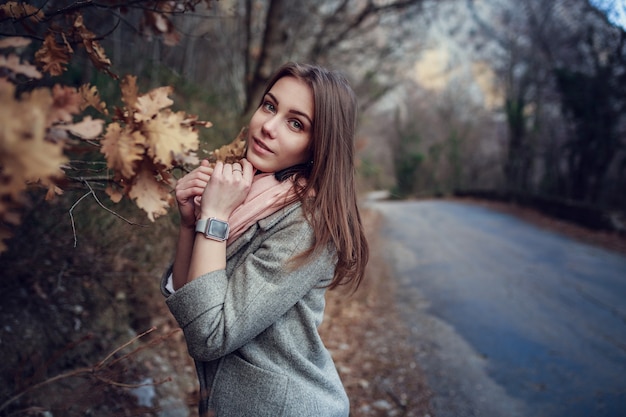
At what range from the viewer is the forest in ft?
3.45

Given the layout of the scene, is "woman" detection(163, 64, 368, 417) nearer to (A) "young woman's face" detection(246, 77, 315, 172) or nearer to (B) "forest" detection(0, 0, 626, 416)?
(A) "young woman's face" detection(246, 77, 315, 172)

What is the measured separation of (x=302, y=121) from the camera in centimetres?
159

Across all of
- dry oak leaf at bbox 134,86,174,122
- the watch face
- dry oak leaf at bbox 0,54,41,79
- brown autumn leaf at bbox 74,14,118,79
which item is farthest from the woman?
dry oak leaf at bbox 0,54,41,79

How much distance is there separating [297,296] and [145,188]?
23.0 inches

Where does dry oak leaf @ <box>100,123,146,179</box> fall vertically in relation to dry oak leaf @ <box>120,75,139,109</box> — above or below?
below

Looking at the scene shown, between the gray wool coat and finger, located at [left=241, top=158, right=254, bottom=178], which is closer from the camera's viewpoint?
the gray wool coat

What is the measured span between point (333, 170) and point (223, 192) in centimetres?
40

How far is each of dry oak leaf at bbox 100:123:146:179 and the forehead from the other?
66 cm

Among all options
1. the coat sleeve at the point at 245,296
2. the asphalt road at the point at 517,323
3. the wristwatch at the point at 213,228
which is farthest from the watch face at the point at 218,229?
the asphalt road at the point at 517,323

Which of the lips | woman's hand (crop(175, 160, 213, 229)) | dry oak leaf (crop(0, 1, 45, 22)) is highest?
dry oak leaf (crop(0, 1, 45, 22))

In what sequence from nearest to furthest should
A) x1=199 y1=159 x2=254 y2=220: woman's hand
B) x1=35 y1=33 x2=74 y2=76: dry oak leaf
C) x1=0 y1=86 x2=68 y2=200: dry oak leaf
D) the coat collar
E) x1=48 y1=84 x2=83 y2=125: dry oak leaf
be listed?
x1=0 y1=86 x2=68 y2=200: dry oak leaf < x1=48 y1=84 x2=83 y2=125: dry oak leaf < x1=35 y1=33 x2=74 y2=76: dry oak leaf < x1=199 y1=159 x2=254 y2=220: woman's hand < the coat collar

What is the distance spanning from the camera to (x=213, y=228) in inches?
54.0

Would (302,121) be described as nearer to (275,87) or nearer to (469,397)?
(275,87)

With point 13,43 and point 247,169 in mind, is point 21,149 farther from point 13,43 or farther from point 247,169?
point 247,169
